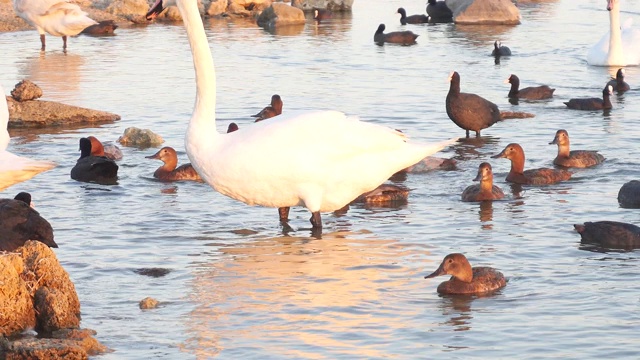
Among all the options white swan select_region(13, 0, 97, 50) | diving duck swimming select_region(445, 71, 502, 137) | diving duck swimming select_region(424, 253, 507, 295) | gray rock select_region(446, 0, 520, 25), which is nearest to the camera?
diving duck swimming select_region(424, 253, 507, 295)

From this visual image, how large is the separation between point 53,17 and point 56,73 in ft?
16.6

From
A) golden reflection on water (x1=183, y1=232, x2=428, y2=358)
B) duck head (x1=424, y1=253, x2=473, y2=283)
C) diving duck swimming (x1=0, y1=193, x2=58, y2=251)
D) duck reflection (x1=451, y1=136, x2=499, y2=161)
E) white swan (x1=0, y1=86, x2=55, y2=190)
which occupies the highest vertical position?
white swan (x1=0, y1=86, x2=55, y2=190)

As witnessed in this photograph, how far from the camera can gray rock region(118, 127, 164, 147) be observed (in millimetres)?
16656

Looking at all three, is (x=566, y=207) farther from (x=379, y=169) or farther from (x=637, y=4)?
(x=637, y=4)

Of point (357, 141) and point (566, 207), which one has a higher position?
point (357, 141)

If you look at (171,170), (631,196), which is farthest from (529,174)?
(171,170)

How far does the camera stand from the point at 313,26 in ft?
115

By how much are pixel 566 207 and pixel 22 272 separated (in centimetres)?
599

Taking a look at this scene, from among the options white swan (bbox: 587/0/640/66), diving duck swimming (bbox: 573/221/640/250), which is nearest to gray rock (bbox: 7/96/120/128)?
diving duck swimming (bbox: 573/221/640/250)

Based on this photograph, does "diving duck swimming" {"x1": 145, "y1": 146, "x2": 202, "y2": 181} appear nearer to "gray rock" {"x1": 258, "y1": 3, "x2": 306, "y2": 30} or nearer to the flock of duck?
the flock of duck

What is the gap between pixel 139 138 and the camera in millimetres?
16719

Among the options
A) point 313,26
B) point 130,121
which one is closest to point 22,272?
point 130,121

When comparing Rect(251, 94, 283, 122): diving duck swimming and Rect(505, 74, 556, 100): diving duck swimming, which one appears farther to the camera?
Rect(505, 74, 556, 100): diving duck swimming

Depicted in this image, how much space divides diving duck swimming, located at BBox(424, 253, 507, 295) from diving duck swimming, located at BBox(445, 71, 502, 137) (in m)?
7.74
